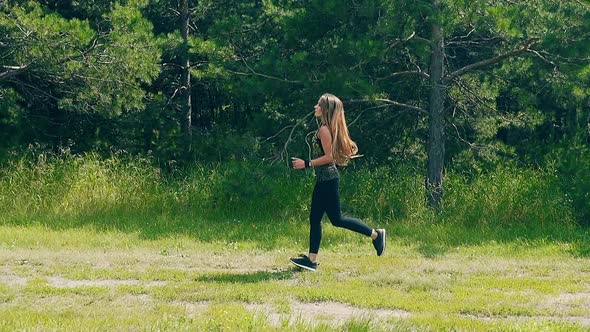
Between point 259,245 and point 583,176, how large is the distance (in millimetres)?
5489

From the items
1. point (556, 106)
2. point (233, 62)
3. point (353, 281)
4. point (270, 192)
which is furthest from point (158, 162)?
point (353, 281)

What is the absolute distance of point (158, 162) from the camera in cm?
1672

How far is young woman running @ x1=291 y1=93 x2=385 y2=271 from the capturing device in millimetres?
7590

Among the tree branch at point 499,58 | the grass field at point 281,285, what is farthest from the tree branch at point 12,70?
the tree branch at point 499,58

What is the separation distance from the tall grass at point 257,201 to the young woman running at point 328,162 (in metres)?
2.44

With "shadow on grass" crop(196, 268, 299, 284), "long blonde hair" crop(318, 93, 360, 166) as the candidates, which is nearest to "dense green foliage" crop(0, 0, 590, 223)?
"long blonde hair" crop(318, 93, 360, 166)

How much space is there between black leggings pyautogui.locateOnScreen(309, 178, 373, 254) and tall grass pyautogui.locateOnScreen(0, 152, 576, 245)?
7.92 feet

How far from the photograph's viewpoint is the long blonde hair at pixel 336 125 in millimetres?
7598

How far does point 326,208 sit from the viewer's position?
7.73m

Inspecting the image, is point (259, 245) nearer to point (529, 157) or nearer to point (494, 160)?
point (494, 160)

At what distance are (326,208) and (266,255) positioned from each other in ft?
4.69

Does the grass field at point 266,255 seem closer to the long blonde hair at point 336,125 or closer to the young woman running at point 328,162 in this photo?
the young woman running at point 328,162

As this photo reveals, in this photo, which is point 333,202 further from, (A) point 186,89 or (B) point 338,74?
(A) point 186,89

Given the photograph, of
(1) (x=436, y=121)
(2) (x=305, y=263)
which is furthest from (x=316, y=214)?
(1) (x=436, y=121)
